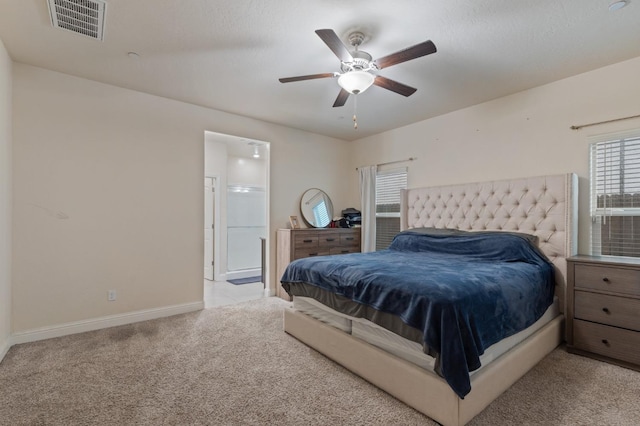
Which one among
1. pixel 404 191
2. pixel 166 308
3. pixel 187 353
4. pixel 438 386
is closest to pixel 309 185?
pixel 404 191

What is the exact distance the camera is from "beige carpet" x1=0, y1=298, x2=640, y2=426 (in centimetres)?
182

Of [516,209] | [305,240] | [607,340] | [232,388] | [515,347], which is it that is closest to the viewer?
[232,388]

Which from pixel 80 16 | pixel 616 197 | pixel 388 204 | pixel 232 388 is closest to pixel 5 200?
pixel 80 16

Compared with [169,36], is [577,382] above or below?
below

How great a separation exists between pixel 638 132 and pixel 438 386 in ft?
9.86

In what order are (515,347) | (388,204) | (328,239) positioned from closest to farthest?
(515,347), (328,239), (388,204)

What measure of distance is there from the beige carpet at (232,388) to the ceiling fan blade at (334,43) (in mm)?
2350

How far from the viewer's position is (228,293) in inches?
194

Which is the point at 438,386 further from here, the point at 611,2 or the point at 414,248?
the point at 611,2

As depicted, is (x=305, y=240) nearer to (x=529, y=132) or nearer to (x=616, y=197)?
(x=529, y=132)

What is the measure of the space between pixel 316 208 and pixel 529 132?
10.2 ft

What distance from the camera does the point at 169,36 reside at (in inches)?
96.0

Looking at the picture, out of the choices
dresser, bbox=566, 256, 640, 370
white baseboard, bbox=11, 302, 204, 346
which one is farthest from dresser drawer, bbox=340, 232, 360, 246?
dresser, bbox=566, 256, 640, 370

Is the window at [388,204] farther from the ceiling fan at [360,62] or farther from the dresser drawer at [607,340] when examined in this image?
the dresser drawer at [607,340]
